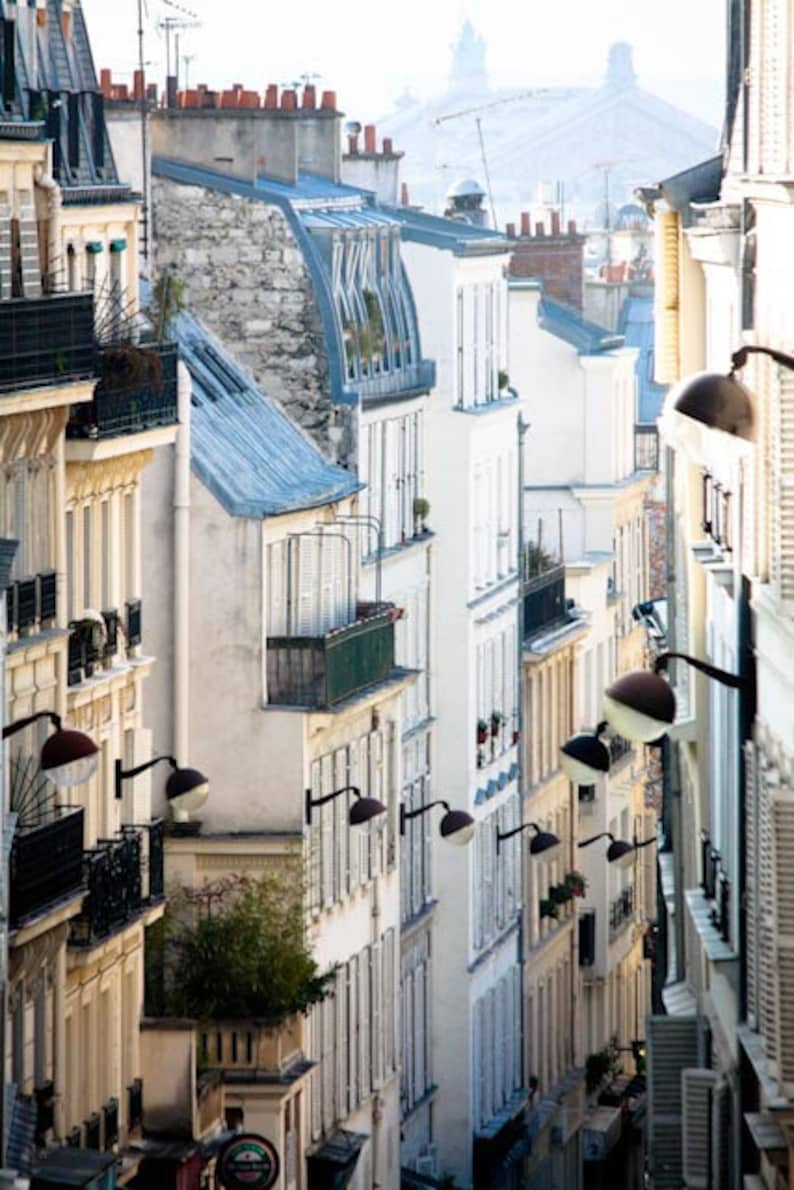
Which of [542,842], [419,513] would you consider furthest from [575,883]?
[419,513]

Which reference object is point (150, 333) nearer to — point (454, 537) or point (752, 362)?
point (752, 362)

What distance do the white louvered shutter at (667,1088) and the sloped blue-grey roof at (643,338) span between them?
54.3 metres

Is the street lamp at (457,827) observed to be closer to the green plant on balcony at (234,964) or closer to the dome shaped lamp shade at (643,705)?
the green plant on balcony at (234,964)

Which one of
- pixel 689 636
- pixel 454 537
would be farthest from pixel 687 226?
pixel 454 537

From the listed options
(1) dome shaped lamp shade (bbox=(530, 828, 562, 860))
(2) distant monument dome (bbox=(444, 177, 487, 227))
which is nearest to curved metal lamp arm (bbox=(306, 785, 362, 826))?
(1) dome shaped lamp shade (bbox=(530, 828, 562, 860))

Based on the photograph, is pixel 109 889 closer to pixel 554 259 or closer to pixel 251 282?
pixel 251 282

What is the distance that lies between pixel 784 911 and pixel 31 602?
34.3 feet

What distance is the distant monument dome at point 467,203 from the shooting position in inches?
3351

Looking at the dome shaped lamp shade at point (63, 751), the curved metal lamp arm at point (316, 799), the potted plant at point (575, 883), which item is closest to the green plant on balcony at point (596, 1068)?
the potted plant at point (575, 883)

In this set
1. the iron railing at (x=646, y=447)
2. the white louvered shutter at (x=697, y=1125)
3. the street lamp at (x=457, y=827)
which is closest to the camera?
the white louvered shutter at (x=697, y=1125)

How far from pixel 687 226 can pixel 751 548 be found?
1037 cm

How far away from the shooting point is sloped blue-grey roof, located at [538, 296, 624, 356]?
A: 8781 cm

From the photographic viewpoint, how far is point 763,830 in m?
36.8

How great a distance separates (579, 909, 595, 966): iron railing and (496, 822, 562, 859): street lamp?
242 inches
